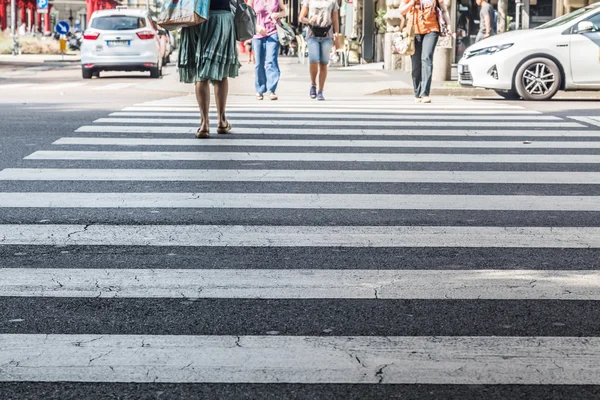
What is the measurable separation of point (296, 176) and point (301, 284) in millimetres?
3381

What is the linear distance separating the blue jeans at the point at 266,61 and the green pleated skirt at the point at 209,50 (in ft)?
17.9

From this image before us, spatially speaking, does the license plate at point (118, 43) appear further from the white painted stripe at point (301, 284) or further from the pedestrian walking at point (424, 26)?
the white painted stripe at point (301, 284)

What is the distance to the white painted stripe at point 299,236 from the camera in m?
6.00

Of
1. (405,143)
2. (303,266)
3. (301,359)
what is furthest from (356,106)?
(301,359)

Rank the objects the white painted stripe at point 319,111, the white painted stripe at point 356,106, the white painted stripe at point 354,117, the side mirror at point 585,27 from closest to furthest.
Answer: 1. the white painted stripe at point 354,117
2. the white painted stripe at point 319,111
3. the white painted stripe at point 356,106
4. the side mirror at point 585,27

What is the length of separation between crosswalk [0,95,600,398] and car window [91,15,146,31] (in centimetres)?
1725

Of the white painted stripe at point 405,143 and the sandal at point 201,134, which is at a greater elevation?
the sandal at point 201,134

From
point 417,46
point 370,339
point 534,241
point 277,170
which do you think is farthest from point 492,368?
point 417,46

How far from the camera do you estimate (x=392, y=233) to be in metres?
6.30

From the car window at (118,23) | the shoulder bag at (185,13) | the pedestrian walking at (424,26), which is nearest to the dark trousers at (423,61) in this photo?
the pedestrian walking at (424,26)

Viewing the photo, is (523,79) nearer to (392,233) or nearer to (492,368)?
Answer: (392,233)

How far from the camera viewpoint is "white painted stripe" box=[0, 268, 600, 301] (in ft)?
16.1

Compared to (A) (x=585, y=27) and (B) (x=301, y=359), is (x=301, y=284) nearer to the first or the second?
(B) (x=301, y=359)

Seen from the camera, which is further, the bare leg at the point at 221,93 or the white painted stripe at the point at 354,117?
the white painted stripe at the point at 354,117
